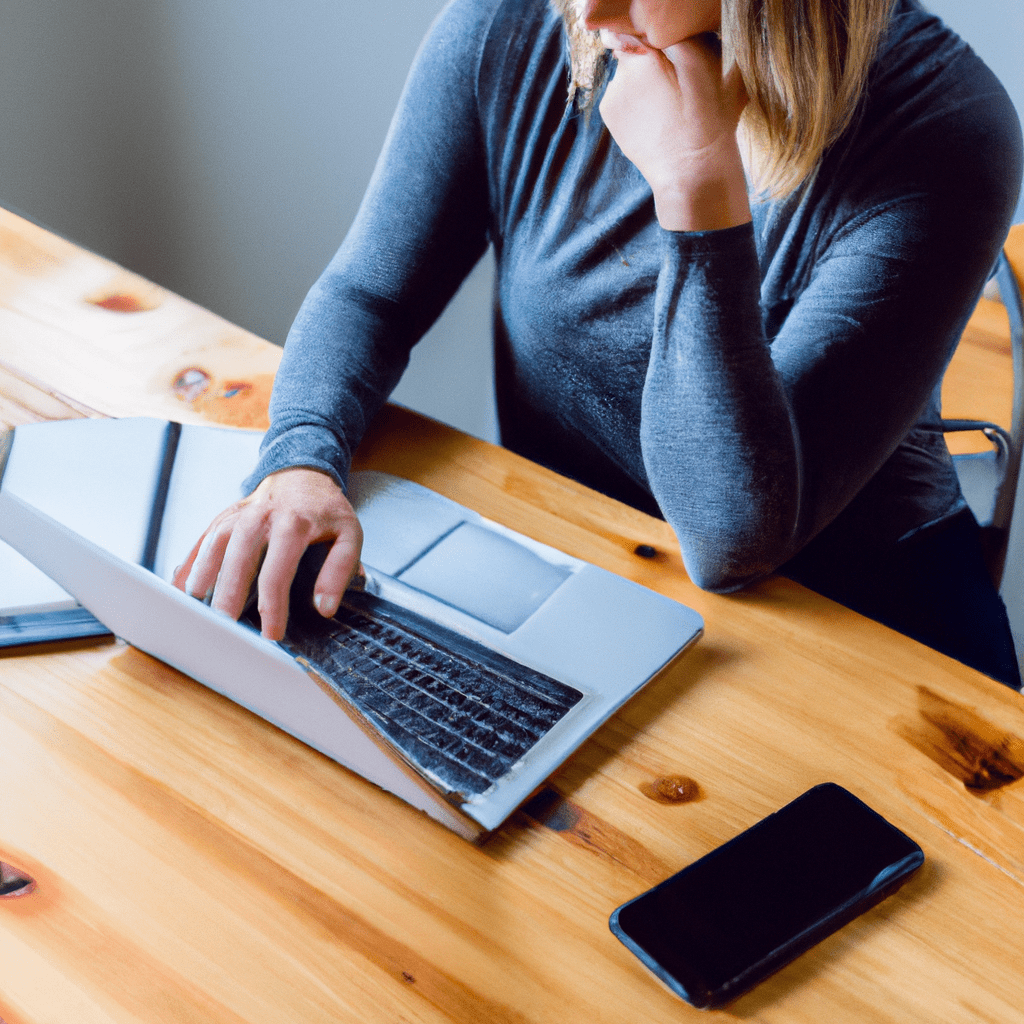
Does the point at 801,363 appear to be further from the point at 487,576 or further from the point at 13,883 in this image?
the point at 13,883

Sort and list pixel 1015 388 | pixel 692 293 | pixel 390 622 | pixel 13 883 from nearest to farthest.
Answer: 1. pixel 13 883
2. pixel 390 622
3. pixel 692 293
4. pixel 1015 388

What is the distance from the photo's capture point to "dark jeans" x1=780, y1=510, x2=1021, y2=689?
A: 2.93ft

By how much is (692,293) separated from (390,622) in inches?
12.8

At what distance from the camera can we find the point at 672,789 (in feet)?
1.80

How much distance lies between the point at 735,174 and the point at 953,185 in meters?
0.18

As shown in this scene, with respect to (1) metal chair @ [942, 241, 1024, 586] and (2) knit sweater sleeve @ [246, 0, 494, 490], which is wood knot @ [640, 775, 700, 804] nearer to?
(2) knit sweater sleeve @ [246, 0, 494, 490]

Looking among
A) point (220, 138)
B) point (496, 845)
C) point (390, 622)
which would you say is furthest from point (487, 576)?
point (220, 138)

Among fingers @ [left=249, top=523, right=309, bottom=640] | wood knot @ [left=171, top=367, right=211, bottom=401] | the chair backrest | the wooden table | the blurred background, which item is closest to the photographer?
the wooden table

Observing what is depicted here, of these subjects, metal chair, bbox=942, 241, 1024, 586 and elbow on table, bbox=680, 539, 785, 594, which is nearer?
Result: elbow on table, bbox=680, 539, 785, 594

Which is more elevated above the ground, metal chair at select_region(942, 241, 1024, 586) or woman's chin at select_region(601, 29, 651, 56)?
woman's chin at select_region(601, 29, 651, 56)

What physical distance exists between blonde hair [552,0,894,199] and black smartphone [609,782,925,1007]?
1.62 ft

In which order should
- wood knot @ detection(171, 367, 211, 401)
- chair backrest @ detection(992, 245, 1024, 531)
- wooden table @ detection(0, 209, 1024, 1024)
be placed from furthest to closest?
chair backrest @ detection(992, 245, 1024, 531) < wood knot @ detection(171, 367, 211, 401) < wooden table @ detection(0, 209, 1024, 1024)

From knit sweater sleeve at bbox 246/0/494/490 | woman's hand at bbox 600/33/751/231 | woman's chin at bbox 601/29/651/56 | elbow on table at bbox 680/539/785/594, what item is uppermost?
woman's chin at bbox 601/29/651/56

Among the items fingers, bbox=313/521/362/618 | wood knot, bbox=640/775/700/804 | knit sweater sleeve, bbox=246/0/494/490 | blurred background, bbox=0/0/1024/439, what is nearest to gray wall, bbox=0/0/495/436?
blurred background, bbox=0/0/1024/439
